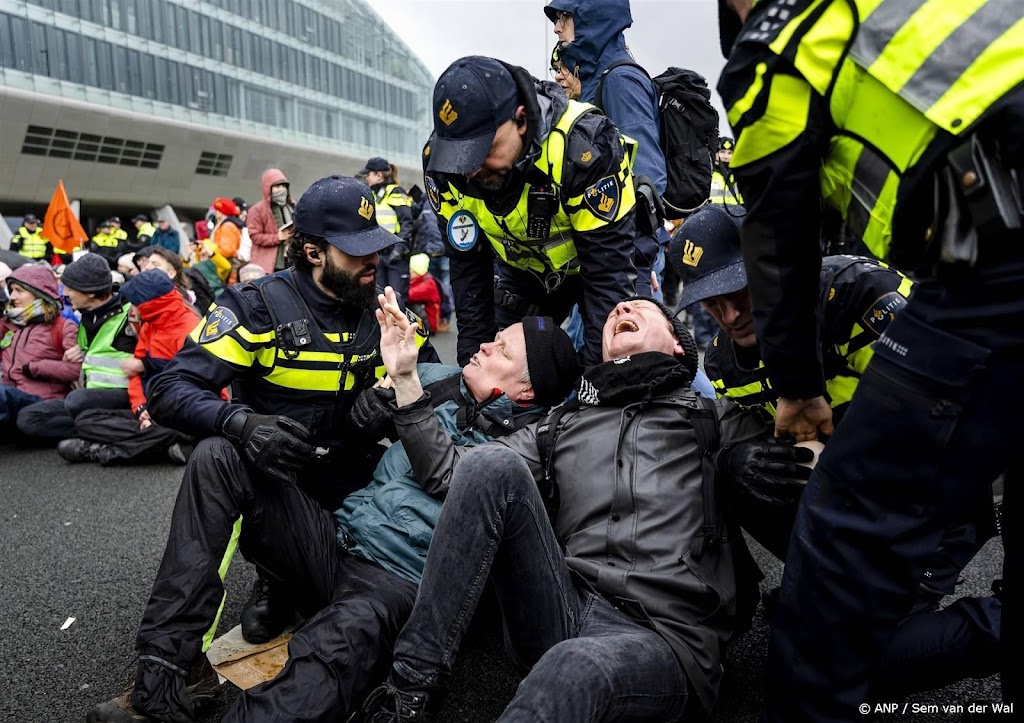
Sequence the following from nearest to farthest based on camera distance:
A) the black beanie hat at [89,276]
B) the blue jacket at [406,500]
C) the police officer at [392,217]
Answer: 1. the blue jacket at [406,500]
2. the black beanie hat at [89,276]
3. the police officer at [392,217]

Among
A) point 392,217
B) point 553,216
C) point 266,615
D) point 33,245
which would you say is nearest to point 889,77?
point 553,216

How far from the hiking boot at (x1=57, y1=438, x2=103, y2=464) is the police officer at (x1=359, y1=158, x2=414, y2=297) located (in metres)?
2.82

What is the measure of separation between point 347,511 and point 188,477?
0.54 meters

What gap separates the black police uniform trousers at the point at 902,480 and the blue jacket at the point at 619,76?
232 cm

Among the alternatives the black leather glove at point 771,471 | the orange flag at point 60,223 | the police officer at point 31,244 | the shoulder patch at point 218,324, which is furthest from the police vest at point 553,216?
the police officer at point 31,244

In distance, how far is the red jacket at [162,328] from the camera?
5273 mm

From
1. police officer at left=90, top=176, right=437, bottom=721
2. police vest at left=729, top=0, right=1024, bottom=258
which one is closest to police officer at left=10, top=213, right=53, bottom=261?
police officer at left=90, top=176, right=437, bottom=721

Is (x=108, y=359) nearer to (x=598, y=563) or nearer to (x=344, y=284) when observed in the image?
(x=344, y=284)

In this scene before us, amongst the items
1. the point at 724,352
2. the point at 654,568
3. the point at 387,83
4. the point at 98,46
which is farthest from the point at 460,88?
the point at 387,83

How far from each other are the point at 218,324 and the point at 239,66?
4276 cm

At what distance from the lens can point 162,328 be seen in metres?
5.32

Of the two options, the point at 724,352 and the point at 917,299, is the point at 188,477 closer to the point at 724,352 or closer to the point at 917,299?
the point at 724,352

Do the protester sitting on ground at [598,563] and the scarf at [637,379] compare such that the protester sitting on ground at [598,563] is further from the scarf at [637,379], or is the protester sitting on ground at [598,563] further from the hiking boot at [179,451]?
the hiking boot at [179,451]

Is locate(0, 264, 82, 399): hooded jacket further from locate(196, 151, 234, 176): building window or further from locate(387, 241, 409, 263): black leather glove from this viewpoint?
locate(196, 151, 234, 176): building window
